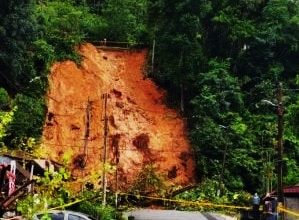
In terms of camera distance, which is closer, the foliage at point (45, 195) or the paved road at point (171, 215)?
the foliage at point (45, 195)

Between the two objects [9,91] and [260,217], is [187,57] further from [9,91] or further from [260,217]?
[260,217]

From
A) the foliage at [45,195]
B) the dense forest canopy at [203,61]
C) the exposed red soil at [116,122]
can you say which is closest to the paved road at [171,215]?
the dense forest canopy at [203,61]

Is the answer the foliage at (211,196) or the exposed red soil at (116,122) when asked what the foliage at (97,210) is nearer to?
the foliage at (211,196)

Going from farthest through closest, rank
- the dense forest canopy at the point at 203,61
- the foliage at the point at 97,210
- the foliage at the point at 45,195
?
the dense forest canopy at the point at 203,61 < the foliage at the point at 97,210 < the foliage at the point at 45,195

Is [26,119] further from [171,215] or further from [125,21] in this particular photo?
[125,21]

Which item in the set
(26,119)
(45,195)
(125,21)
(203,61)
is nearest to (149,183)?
(26,119)

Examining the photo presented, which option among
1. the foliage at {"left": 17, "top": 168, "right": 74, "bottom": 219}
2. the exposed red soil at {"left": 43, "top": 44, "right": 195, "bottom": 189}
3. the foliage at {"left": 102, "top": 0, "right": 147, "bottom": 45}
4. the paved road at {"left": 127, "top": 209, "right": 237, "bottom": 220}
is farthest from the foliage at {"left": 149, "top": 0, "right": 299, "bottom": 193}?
the foliage at {"left": 17, "top": 168, "right": 74, "bottom": 219}

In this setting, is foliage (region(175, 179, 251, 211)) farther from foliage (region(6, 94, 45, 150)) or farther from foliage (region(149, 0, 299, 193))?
foliage (region(6, 94, 45, 150))
